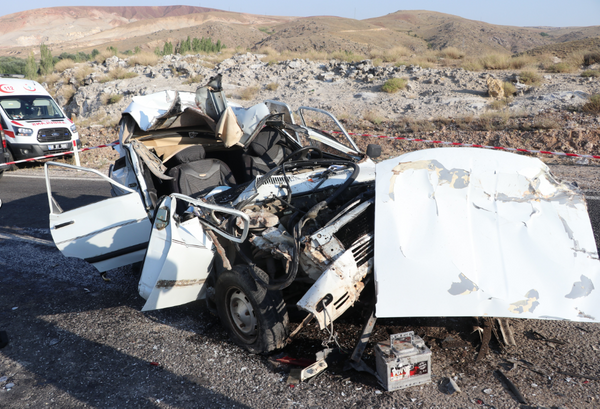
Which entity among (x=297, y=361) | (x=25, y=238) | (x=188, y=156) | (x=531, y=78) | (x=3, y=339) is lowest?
(x=25, y=238)

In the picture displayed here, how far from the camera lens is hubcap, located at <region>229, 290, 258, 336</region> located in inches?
145

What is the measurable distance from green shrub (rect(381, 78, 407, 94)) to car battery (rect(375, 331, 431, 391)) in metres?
16.2

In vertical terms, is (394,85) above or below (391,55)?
below

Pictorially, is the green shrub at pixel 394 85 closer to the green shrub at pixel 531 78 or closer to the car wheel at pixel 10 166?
the green shrub at pixel 531 78

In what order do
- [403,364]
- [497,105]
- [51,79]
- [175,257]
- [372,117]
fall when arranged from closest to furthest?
1. [403,364]
2. [175,257]
3. [497,105]
4. [372,117]
5. [51,79]

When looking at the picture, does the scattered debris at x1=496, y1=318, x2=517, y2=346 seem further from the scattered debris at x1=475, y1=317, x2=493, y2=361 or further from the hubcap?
the hubcap

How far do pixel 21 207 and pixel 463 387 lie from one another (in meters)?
8.98

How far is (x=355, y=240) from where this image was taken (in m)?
3.39

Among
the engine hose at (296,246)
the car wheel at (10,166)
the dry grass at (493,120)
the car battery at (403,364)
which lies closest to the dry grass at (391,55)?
the dry grass at (493,120)

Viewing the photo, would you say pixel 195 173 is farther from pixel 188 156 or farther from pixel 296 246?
pixel 296 246

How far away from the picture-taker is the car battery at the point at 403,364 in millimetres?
3082

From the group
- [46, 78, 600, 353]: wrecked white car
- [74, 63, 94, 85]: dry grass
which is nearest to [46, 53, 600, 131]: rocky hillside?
[74, 63, 94, 85]: dry grass

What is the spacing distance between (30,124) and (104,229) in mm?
10855

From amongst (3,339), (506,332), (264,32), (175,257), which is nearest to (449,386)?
(506,332)
